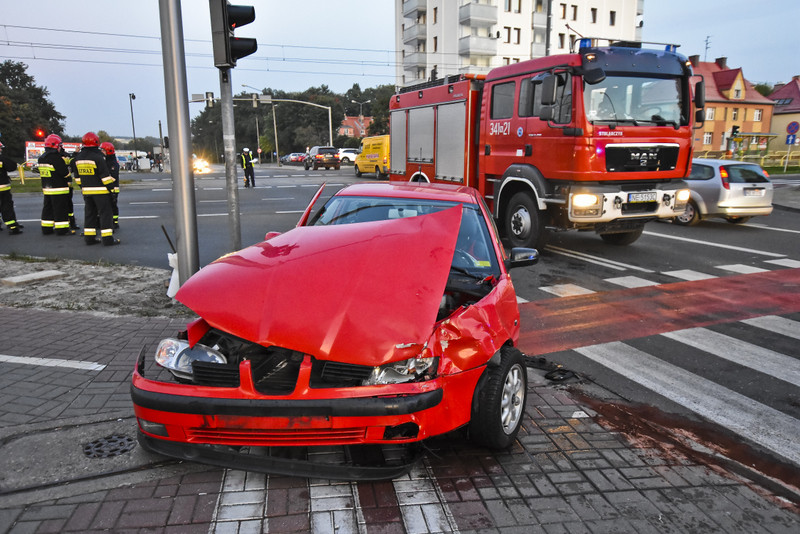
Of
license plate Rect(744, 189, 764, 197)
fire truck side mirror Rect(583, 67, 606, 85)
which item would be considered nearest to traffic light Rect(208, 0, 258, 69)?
fire truck side mirror Rect(583, 67, 606, 85)

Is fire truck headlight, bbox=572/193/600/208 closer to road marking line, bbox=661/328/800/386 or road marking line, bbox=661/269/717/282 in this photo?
road marking line, bbox=661/269/717/282

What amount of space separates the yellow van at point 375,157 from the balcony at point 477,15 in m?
27.9

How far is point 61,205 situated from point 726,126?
242 feet

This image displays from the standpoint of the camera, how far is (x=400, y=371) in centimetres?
292

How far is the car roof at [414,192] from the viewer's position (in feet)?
15.3

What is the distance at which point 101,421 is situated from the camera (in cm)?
371

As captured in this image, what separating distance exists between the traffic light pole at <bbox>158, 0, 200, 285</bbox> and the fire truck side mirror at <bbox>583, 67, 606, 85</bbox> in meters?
5.86

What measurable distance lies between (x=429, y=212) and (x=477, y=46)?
54.7 m

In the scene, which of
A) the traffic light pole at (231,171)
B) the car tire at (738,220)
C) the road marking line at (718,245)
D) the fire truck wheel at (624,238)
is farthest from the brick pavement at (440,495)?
the car tire at (738,220)

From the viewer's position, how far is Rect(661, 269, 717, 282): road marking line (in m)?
8.61

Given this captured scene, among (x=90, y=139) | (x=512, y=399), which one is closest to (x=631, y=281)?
(x=512, y=399)

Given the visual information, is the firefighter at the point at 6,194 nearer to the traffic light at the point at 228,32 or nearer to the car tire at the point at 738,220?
the traffic light at the point at 228,32

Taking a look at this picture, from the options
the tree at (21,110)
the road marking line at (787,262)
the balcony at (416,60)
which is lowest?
the road marking line at (787,262)

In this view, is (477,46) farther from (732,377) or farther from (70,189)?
(732,377)
